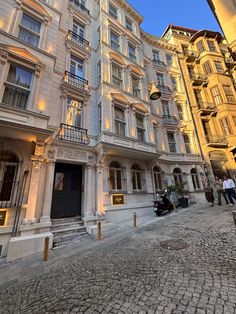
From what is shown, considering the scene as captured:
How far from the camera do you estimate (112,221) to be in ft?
30.6

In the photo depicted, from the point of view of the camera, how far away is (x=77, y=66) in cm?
1167

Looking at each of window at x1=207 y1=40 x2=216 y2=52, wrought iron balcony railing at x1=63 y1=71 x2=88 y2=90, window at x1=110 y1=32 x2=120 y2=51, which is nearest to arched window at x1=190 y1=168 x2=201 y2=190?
wrought iron balcony railing at x1=63 y1=71 x2=88 y2=90

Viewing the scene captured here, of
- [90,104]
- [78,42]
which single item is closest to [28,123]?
[90,104]

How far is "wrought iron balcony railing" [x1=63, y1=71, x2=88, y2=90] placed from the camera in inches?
412

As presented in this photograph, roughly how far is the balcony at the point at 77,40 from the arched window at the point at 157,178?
1193cm

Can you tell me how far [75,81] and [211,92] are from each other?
17841 millimetres

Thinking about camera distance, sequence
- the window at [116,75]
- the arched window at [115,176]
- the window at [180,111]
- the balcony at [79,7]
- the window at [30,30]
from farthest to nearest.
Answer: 1. the window at [180,111]
2. the balcony at [79,7]
3. the window at [116,75]
4. the arched window at [115,176]
5. the window at [30,30]

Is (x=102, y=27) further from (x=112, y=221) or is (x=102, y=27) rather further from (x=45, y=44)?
(x=112, y=221)

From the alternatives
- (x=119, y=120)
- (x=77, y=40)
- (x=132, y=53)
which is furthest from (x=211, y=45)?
(x=119, y=120)

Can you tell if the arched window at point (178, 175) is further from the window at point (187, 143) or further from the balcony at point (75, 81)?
the balcony at point (75, 81)

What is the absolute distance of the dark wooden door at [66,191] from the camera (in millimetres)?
Result: 8727

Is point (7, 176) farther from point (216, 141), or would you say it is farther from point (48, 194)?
point (216, 141)

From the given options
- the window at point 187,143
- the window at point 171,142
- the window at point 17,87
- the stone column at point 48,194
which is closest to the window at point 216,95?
the window at point 187,143

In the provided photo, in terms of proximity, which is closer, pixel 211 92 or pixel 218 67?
pixel 211 92
